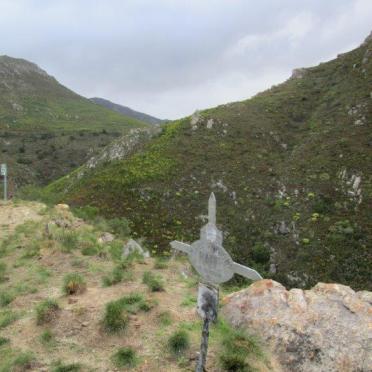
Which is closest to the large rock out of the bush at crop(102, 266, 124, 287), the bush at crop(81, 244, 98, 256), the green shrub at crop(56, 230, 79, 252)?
the bush at crop(102, 266, 124, 287)

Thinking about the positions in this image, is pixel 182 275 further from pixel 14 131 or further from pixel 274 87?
pixel 14 131

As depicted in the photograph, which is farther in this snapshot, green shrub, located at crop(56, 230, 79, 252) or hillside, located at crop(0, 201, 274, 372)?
green shrub, located at crop(56, 230, 79, 252)

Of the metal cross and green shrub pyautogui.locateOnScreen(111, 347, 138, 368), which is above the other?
the metal cross

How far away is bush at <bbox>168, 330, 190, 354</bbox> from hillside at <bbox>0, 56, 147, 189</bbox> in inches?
2240

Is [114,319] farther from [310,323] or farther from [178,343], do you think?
[310,323]

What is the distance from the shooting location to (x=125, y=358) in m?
8.26

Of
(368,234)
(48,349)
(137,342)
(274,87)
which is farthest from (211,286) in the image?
(274,87)

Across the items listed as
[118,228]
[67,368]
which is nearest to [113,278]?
[67,368]

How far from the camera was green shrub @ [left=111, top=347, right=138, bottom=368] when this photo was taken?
811 centimetres

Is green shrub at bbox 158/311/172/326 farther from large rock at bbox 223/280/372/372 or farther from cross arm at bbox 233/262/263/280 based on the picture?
cross arm at bbox 233/262/263/280

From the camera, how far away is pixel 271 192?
1362 inches

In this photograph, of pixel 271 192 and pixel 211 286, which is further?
pixel 271 192

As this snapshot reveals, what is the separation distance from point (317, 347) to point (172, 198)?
2565 centimetres

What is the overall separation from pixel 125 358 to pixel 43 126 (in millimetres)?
91348
